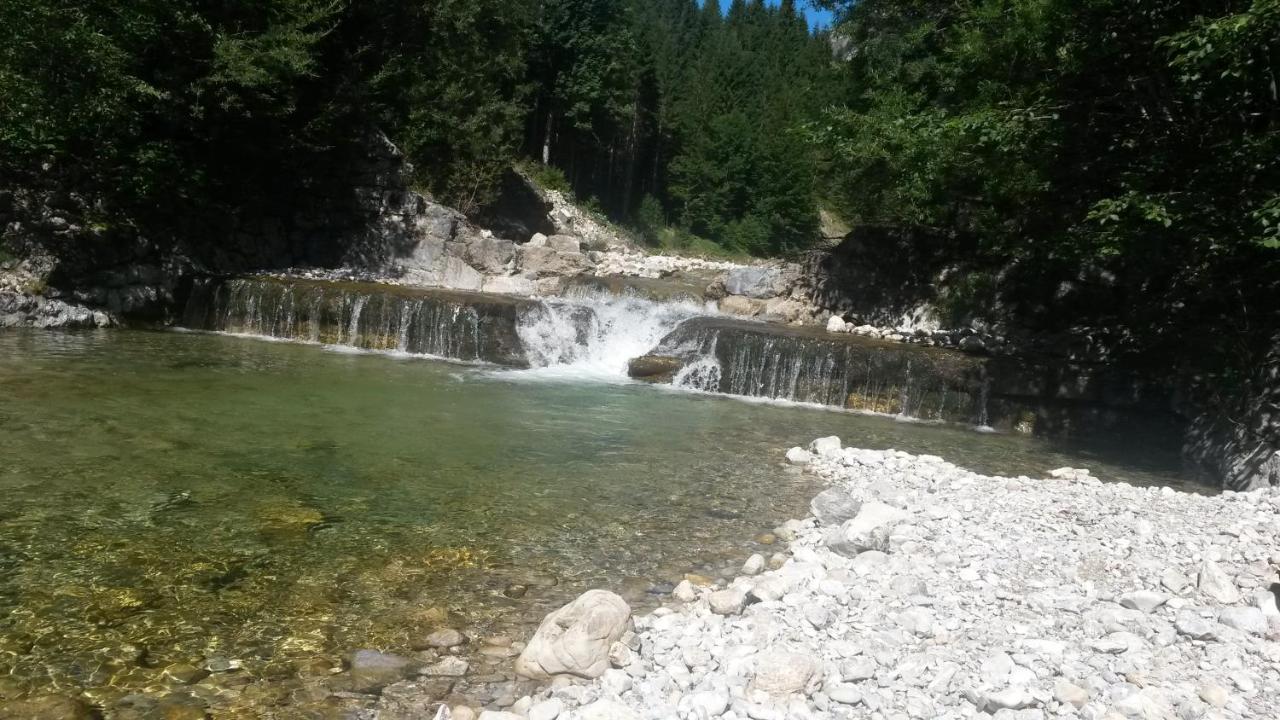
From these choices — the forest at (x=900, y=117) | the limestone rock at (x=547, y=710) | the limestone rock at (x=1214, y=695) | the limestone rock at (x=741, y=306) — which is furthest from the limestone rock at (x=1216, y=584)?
the limestone rock at (x=741, y=306)

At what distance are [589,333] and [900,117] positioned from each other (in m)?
6.83

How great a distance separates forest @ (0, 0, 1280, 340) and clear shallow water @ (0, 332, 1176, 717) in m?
3.22

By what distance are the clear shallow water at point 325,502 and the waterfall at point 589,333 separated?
10.1 feet

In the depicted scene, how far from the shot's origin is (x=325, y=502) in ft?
21.6

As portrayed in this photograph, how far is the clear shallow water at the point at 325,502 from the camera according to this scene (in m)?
4.33

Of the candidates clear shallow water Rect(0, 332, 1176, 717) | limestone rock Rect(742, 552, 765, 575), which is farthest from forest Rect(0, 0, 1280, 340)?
limestone rock Rect(742, 552, 765, 575)

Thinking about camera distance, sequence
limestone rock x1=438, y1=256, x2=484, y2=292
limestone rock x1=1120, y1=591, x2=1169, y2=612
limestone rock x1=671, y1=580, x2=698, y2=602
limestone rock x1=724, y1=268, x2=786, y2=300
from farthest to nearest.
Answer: limestone rock x1=438, y1=256, x2=484, y2=292, limestone rock x1=724, y1=268, x2=786, y2=300, limestone rock x1=671, y1=580, x2=698, y2=602, limestone rock x1=1120, y1=591, x2=1169, y2=612

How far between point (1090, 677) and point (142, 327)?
16780 mm

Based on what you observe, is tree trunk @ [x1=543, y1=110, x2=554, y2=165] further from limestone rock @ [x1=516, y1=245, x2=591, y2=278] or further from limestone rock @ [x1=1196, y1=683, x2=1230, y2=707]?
limestone rock @ [x1=1196, y1=683, x2=1230, y2=707]

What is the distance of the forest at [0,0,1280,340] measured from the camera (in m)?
8.88

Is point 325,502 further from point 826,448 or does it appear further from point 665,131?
point 665,131

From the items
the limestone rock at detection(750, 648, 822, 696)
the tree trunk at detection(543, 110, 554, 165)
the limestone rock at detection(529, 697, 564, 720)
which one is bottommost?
the limestone rock at detection(529, 697, 564, 720)

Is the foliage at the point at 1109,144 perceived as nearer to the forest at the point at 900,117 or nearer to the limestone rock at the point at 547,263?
the forest at the point at 900,117

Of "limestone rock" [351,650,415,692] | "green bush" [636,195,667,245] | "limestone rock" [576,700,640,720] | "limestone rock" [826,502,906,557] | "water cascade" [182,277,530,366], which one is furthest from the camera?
"green bush" [636,195,667,245]
